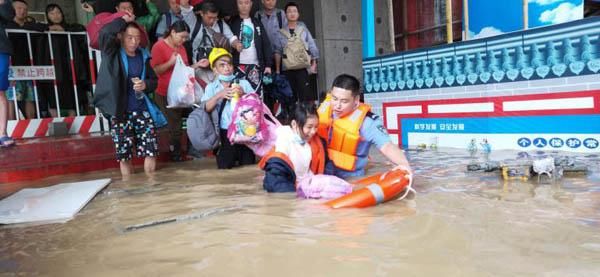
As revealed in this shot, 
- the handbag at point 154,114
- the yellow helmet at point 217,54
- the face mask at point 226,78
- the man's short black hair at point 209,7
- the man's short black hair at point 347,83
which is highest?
the man's short black hair at point 209,7

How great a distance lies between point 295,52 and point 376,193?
Answer: 10.8ft

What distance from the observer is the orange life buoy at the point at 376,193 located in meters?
Result: 2.62

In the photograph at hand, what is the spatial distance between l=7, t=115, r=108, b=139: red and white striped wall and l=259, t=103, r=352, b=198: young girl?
3.62 m

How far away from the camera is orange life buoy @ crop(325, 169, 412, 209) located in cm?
262

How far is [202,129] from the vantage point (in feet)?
14.5

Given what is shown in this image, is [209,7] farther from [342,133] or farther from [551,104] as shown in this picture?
[551,104]

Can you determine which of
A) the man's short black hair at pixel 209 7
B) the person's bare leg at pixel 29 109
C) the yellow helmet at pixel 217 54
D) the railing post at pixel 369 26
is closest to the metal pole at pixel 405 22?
the railing post at pixel 369 26

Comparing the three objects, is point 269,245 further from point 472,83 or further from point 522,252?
Answer: point 472,83

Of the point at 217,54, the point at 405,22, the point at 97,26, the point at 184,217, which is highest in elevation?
the point at 405,22

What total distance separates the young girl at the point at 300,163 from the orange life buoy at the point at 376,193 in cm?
20

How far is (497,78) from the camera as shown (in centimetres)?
477

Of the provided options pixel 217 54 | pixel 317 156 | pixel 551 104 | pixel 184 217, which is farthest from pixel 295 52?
pixel 184 217

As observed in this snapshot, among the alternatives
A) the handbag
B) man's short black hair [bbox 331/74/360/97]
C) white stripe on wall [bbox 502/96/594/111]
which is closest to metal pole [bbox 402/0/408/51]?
white stripe on wall [bbox 502/96/594/111]

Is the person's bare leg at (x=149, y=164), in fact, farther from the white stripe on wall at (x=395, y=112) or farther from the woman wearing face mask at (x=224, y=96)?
the white stripe on wall at (x=395, y=112)
